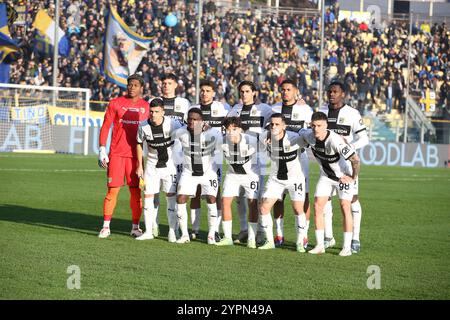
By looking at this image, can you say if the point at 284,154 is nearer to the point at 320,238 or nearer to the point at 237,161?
the point at 237,161

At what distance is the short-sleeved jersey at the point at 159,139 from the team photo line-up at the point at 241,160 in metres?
0.01

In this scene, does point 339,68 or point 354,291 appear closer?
point 354,291

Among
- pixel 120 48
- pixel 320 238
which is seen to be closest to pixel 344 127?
pixel 320 238

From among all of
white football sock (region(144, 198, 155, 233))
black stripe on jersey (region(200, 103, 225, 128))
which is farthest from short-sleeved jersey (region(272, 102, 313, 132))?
white football sock (region(144, 198, 155, 233))

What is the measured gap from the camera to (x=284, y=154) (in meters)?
11.4

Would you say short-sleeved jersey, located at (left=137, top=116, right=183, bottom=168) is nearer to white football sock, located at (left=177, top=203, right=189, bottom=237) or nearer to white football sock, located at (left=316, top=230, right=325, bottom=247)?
white football sock, located at (left=177, top=203, right=189, bottom=237)

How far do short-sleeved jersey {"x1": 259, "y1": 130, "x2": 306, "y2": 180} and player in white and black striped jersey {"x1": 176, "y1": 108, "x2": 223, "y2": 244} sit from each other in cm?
84

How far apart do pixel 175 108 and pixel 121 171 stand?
1361 mm

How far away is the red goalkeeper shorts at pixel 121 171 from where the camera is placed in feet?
40.0

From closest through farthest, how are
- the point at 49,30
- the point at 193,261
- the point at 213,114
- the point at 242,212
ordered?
the point at 193,261
the point at 242,212
the point at 213,114
the point at 49,30

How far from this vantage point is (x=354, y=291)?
8.42 metres
